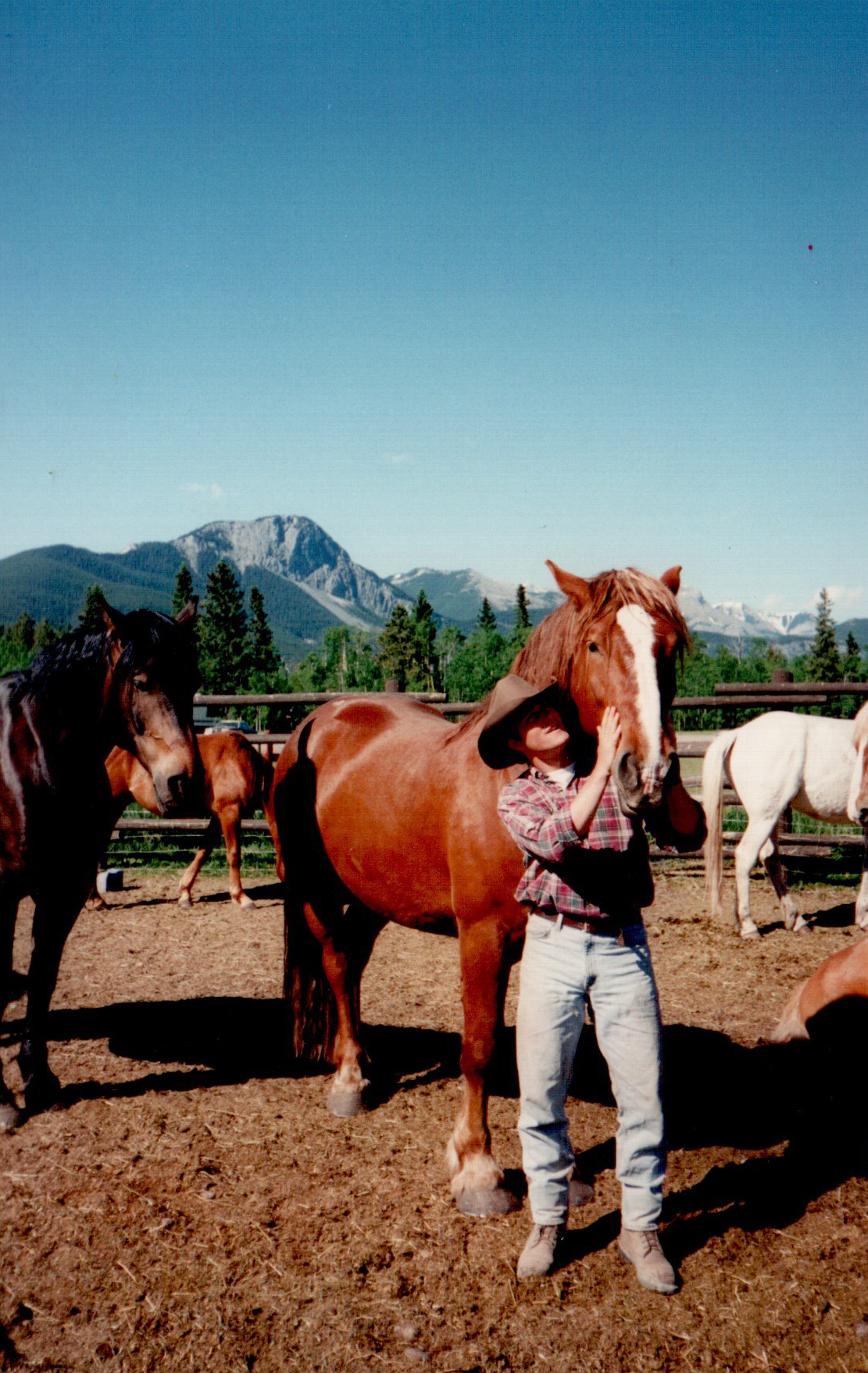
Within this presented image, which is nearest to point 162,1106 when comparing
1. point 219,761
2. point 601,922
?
point 601,922

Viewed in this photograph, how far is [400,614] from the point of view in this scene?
268 ft

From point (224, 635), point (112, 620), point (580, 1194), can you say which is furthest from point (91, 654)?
point (224, 635)

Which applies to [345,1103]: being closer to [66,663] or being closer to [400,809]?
[400,809]

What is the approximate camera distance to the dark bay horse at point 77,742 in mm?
3254

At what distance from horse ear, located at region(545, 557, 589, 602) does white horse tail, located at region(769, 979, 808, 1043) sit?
2581mm

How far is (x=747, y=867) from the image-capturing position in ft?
21.8

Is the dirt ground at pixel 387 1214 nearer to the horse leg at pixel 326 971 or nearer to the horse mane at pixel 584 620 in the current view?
the horse leg at pixel 326 971

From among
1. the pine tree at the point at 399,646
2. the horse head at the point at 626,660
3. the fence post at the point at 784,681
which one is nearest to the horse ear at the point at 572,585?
the horse head at the point at 626,660

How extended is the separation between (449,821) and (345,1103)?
5.32 feet

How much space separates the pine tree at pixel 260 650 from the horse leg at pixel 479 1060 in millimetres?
70819

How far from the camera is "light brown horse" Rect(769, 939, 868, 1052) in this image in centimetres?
356

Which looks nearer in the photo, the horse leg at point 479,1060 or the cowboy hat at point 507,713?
the cowboy hat at point 507,713

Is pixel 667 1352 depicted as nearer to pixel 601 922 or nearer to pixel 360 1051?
pixel 601 922

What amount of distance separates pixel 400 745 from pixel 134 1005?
293 cm
